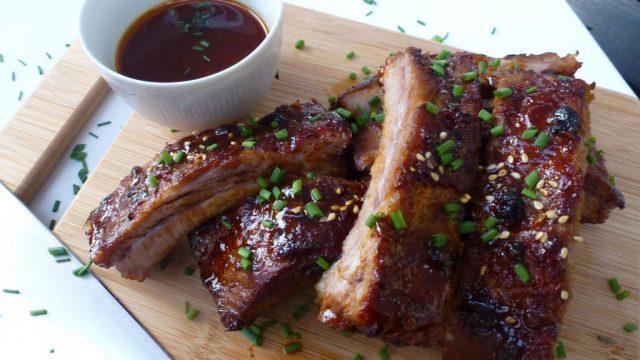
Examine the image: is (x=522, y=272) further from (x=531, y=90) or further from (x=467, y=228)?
(x=531, y=90)

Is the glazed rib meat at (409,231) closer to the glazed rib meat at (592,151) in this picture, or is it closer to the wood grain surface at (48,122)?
the glazed rib meat at (592,151)

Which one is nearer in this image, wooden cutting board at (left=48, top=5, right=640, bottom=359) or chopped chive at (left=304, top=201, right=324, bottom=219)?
chopped chive at (left=304, top=201, right=324, bottom=219)

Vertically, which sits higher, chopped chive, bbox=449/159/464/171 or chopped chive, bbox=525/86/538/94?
chopped chive, bbox=525/86/538/94

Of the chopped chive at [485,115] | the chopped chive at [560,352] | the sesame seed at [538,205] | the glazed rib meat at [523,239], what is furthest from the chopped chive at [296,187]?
the chopped chive at [560,352]

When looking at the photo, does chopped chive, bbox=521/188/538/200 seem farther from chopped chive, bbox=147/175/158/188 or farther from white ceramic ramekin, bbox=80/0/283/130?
chopped chive, bbox=147/175/158/188

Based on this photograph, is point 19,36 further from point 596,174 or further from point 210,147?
point 596,174

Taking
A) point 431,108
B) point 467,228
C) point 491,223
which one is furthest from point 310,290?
point 431,108

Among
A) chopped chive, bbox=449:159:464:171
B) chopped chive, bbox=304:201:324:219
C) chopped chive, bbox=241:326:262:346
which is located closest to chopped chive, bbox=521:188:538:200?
chopped chive, bbox=449:159:464:171

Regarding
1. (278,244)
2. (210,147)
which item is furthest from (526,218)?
(210,147)
